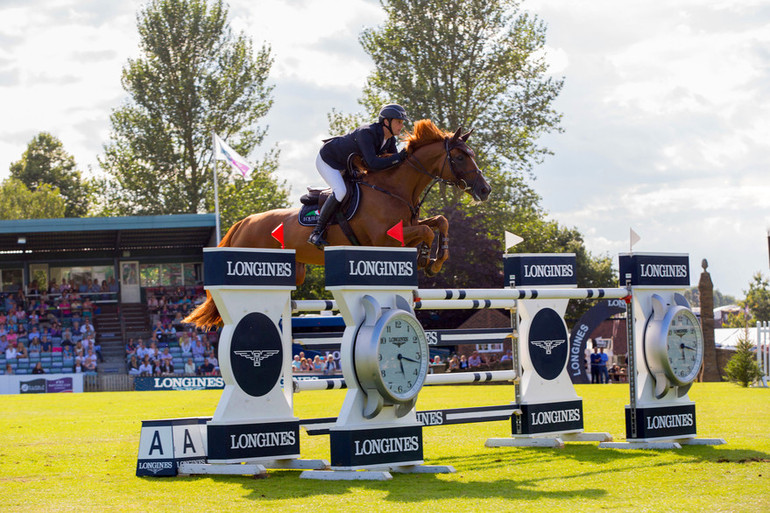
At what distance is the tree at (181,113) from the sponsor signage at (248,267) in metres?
30.0

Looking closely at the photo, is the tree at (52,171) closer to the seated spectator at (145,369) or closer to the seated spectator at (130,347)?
the seated spectator at (130,347)

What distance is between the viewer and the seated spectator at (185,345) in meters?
27.4

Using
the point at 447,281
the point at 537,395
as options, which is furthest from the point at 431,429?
the point at 447,281

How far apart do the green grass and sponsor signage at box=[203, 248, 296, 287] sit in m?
1.31

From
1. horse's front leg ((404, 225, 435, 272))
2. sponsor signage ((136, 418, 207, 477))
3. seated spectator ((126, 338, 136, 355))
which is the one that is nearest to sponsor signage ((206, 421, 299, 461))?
sponsor signage ((136, 418, 207, 477))

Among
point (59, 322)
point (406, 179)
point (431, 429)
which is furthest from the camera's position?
point (59, 322)

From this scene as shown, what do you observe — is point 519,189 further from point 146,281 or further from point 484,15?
point 146,281

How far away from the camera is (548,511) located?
4.57 meters

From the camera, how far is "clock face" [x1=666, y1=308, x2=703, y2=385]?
302 inches

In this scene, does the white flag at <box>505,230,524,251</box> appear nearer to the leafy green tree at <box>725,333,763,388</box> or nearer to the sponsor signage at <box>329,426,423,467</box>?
the sponsor signage at <box>329,426,423,467</box>

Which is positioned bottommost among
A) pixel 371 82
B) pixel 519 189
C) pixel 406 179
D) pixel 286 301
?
pixel 286 301

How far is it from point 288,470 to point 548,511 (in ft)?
8.37

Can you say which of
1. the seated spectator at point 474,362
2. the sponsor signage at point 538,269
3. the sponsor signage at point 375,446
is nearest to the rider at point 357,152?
the sponsor signage at point 538,269

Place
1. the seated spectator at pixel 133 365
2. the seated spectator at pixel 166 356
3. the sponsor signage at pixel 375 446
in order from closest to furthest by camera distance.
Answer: the sponsor signage at pixel 375 446
the seated spectator at pixel 133 365
the seated spectator at pixel 166 356
